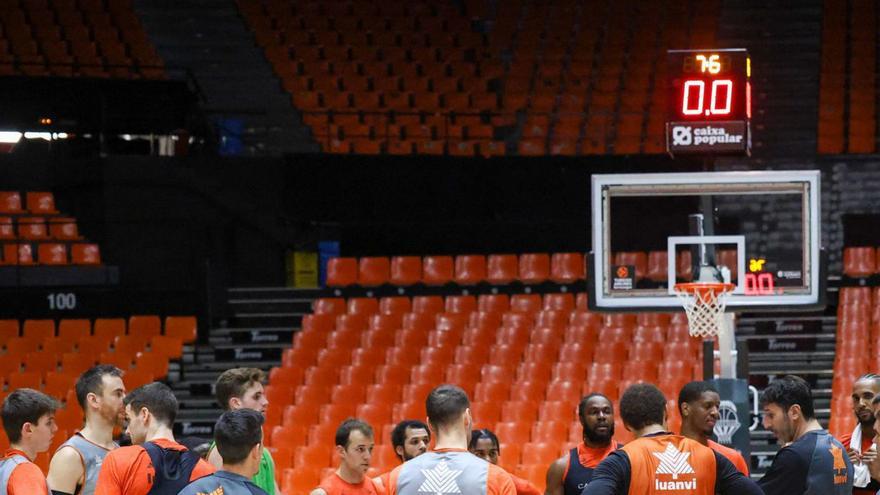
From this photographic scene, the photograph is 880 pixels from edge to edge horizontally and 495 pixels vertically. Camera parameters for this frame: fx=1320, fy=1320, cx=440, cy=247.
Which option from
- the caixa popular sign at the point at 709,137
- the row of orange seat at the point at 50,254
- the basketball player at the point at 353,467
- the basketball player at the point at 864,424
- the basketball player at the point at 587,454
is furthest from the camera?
the row of orange seat at the point at 50,254

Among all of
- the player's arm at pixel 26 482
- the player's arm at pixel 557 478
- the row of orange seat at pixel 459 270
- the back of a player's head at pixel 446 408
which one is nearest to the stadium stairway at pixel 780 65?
the row of orange seat at pixel 459 270

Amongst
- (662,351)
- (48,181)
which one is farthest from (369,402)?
(48,181)

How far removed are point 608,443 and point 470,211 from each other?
11813 millimetres

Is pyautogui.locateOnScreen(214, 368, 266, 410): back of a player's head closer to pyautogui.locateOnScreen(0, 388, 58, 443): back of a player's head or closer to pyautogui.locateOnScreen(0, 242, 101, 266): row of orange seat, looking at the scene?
pyautogui.locateOnScreen(0, 388, 58, 443): back of a player's head

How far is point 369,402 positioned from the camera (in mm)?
14758

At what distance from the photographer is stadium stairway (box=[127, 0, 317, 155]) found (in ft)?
67.4

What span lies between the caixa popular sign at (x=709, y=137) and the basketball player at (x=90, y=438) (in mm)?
5822

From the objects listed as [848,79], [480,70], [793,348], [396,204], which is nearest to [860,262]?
[793,348]

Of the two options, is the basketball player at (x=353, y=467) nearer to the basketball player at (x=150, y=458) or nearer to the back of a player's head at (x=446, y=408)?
the basketball player at (x=150, y=458)

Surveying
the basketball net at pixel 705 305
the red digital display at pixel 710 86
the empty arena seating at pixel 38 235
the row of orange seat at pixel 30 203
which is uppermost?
the red digital display at pixel 710 86

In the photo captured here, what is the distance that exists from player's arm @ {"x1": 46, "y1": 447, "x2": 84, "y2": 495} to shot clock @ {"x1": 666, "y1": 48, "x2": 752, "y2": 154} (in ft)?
19.9

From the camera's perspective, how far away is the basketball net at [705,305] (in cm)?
1004

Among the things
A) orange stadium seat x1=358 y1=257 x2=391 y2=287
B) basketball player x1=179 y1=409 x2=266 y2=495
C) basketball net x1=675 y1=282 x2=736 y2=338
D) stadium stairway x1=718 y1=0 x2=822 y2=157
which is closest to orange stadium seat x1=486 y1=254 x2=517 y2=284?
orange stadium seat x1=358 y1=257 x2=391 y2=287

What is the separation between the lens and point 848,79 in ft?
71.1
